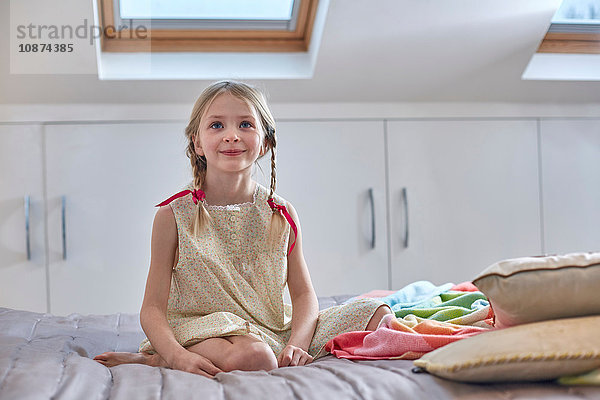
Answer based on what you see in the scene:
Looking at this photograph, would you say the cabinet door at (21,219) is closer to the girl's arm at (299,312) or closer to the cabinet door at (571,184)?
the girl's arm at (299,312)

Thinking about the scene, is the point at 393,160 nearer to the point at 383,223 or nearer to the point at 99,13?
the point at 383,223

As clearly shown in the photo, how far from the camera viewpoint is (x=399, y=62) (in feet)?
9.95

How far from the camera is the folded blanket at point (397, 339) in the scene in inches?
49.1

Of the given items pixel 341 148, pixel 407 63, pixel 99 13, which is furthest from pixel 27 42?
pixel 407 63

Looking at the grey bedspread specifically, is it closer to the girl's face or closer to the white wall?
the girl's face

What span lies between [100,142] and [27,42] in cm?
51

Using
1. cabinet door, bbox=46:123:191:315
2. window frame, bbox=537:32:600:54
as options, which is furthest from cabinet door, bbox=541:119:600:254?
cabinet door, bbox=46:123:191:315

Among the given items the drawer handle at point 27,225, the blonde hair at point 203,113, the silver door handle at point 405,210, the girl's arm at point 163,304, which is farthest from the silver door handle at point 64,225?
the silver door handle at point 405,210

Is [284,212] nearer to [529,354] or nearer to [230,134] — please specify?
[230,134]

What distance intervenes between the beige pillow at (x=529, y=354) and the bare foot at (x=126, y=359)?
644 mm

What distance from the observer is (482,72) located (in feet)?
10.3

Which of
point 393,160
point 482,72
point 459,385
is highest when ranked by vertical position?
point 482,72

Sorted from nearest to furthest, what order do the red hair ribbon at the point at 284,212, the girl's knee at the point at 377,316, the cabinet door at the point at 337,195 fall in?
the girl's knee at the point at 377,316
the red hair ribbon at the point at 284,212
the cabinet door at the point at 337,195

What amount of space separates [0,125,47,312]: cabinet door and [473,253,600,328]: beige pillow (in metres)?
2.34
